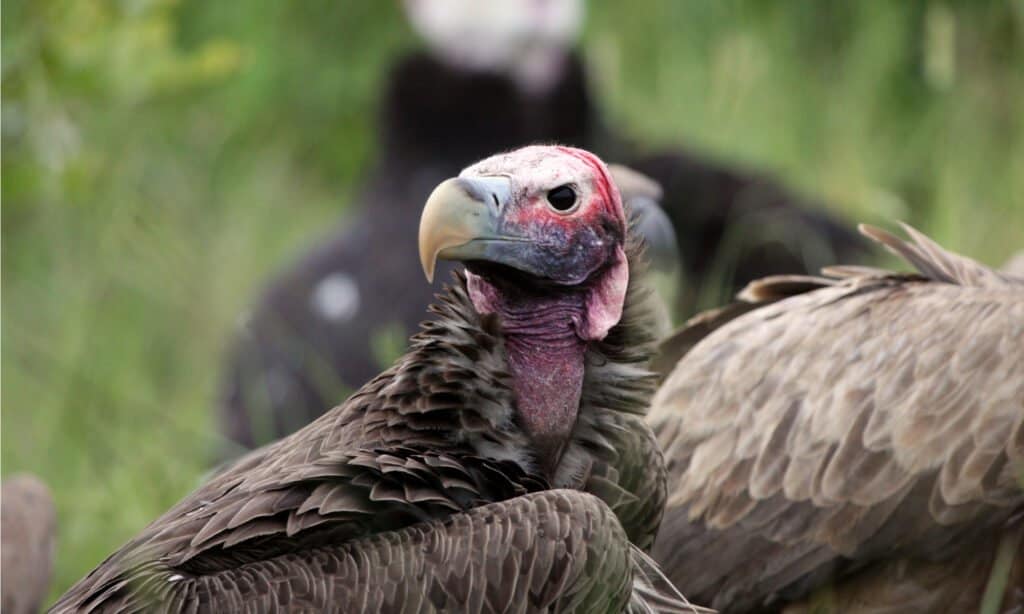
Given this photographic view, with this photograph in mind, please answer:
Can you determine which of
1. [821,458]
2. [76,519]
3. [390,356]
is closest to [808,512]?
[821,458]

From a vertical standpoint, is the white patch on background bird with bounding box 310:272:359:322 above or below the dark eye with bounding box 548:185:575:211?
below

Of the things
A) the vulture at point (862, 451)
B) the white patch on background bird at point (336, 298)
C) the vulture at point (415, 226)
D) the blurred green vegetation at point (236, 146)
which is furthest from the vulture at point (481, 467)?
the white patch on background bird at point (336, 298)

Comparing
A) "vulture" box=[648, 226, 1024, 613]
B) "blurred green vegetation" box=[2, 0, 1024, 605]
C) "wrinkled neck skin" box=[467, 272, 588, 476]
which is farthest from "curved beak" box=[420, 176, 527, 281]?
"vulture" box=[648, 226, 1024, 613]

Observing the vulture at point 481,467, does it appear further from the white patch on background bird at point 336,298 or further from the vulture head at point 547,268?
the white patch on background bird at point 336,298

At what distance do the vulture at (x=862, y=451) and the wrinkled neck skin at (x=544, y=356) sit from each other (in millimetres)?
809

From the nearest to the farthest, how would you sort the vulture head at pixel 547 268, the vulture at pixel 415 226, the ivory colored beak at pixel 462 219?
1. the ivory colored beak at pixel 462 219
2. the vulture head at pixel 547 268
3. the vulture at pixel 415 226

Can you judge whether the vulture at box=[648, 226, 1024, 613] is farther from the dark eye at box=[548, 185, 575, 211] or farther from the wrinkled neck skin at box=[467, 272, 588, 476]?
the dark eye at box=[548, 185, 575, 211]

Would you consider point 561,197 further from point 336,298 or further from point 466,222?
point 336,298

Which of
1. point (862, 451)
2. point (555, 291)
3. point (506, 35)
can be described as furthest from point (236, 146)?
point (555, 291)

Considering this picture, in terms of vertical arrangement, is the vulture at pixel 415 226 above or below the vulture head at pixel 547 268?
below

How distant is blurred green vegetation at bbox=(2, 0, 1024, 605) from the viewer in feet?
16.3

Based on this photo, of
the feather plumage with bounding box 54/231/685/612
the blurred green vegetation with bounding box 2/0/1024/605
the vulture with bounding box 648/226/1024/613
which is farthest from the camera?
the blurred green vegetation with bounding box 2/0/1024/605

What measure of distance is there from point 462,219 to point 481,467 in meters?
0.42

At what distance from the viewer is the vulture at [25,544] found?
4.09m
